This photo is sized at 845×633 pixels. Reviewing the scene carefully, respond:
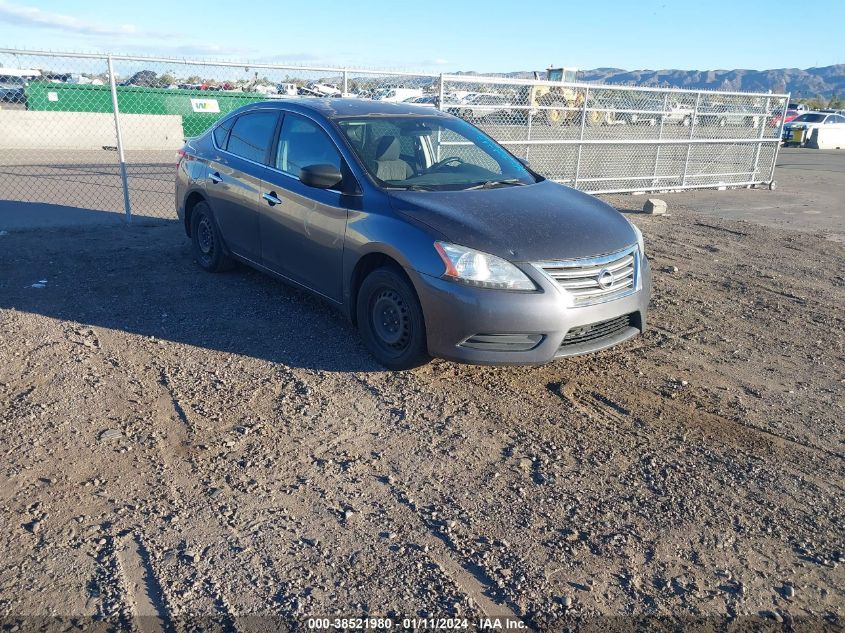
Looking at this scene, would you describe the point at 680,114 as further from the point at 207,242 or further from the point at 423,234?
the point at 423,234

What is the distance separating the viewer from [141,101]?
20.6 m

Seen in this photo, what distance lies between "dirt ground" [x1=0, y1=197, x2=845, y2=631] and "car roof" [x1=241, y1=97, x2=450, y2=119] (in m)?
1.64

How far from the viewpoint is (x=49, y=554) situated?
302 cm

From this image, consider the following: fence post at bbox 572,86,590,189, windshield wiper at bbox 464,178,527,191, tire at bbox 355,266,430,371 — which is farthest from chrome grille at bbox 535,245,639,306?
fence post at bbox 572,86,590,189

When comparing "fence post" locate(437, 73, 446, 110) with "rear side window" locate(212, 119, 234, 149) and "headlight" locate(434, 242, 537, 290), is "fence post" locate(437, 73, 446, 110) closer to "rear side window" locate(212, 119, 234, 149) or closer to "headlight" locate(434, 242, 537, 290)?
"rear side window" locate(212, 119, 234, 149)

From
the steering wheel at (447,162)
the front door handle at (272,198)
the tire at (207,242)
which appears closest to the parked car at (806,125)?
the steering wheel at (447,162)

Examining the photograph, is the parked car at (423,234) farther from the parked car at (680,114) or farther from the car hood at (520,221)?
the parked car at (680,114)

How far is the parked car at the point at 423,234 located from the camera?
14.4 ft

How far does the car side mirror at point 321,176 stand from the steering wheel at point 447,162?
786 mm

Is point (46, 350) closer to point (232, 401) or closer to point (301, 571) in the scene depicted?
point (232, 401)

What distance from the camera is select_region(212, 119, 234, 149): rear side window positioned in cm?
669

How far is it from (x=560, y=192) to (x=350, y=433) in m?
2.58

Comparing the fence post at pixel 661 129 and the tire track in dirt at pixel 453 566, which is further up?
the fence post at pixel 661 129

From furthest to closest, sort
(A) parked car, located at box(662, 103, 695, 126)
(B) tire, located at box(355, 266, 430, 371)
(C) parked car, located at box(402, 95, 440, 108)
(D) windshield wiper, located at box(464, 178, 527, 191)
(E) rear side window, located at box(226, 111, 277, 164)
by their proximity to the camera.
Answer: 1. (A) parked car, located at box(662, 103, 695, 126)
2. (C) parked car, located at box(402, 95, 440, 108)
3. (E) rear side window, located at box(226, 111, 277, 164)
4. (D) windshield wiper, located at box(464, 178, 527, 191)
5. (B) tire, located at box(355, 266, 430, 371)
